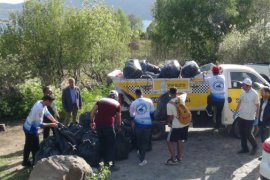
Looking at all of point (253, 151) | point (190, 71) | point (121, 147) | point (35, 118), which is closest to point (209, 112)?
point (190, 71)

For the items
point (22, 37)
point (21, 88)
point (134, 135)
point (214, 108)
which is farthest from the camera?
point (22, 37)

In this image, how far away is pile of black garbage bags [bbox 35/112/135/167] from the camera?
8.74 metres

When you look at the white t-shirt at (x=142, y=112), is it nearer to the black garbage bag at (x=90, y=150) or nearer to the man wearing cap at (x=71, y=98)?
the black garbage bag at (x=90, y=150)

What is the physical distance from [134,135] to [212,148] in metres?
1.99

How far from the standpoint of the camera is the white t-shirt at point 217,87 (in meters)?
10.1

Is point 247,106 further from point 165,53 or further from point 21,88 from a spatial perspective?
point 165,53

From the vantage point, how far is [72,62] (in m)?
17.2

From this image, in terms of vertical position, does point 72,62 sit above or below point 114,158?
above

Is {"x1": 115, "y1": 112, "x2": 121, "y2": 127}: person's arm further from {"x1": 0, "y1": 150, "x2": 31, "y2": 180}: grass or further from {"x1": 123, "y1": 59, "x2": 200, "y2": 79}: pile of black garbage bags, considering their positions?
{"x1": 0, "y1": 150, "x2": 31, "y2": 180}: grass

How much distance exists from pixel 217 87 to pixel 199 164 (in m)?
2.09

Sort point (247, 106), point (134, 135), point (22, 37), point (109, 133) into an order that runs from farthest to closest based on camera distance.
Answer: point (22, 37) < point (134, 135) < point (247, 106) < point (109, 133)

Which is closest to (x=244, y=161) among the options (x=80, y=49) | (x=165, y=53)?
(x=80, y=49)

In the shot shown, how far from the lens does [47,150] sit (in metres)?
8.72

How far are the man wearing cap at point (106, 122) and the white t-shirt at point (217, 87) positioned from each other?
2.74m
